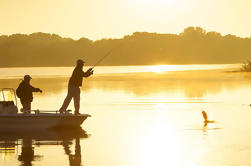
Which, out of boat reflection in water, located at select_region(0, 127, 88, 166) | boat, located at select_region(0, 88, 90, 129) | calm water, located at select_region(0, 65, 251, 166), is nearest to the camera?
calm water, located at select_region(0, 65, 251, 166)

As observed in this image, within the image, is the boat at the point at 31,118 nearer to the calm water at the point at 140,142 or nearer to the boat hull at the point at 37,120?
the boat hull at the point at 37,120

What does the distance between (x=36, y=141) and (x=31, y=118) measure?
8.03 feet

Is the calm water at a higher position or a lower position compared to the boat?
lower

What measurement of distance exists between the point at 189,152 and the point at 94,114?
44.1 ft

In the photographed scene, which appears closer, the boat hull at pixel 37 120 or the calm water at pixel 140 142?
the calm water at pixel 140 142

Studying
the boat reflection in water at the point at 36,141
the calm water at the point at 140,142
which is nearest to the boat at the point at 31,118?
the boat reflection in water at the point at 36,141

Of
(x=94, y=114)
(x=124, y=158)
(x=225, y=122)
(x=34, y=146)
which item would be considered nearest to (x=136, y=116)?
(x=94, y=114)

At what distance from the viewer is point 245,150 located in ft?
53.6

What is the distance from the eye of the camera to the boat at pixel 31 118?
69.2 ft

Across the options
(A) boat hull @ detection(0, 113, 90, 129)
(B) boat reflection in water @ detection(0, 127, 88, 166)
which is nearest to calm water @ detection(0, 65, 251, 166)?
(B) boat reflection in water @ detection(0, 127, 88, 166)

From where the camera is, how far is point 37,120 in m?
21.2

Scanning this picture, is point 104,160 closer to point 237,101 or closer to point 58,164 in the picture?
point 58,164

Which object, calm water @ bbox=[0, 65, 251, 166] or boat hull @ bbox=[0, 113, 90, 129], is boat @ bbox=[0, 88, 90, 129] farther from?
calm water @ bbox=[0, 65, 251, 166]

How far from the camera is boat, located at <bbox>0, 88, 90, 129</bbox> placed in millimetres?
21078
